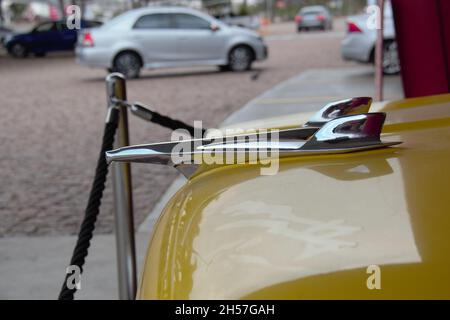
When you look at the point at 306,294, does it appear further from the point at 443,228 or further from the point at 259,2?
the point at 259,2

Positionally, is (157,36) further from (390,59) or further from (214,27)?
(390,59)

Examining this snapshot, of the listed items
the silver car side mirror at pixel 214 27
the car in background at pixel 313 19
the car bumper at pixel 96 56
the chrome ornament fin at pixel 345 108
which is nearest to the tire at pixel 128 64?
the car bumper at pixel 96 56

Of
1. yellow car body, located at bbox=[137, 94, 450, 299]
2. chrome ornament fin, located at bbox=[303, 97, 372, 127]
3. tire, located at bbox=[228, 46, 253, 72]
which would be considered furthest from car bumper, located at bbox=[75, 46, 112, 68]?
yellow car body, located at bbox=[137, 94, 450, 299]

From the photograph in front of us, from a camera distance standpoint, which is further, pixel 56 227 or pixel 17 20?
pixel 17 20

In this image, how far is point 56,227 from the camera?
614 centimetres

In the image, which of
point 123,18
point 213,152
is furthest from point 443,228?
point 123,18

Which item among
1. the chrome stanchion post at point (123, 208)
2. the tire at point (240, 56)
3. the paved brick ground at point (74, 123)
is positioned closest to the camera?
the chrome stanchion post at point (123, 208)

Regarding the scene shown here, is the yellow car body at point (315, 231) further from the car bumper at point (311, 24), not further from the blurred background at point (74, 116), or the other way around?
the car bumper at point (311, 24)

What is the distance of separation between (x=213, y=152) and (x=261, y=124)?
36.9 inches

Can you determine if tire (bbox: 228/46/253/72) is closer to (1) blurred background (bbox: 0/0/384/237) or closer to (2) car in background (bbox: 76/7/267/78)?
(2) car in background (bbox: 76/7/267/78)

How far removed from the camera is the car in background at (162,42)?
1938 centimetres

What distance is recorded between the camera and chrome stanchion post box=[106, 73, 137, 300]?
3.91 m

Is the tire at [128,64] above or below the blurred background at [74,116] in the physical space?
above

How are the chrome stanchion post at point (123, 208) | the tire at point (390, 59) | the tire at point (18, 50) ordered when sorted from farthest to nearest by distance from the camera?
the tire at point (18, 50)
the tire at point (390, 59)
the chrome stanchion post at point (123, 208)
